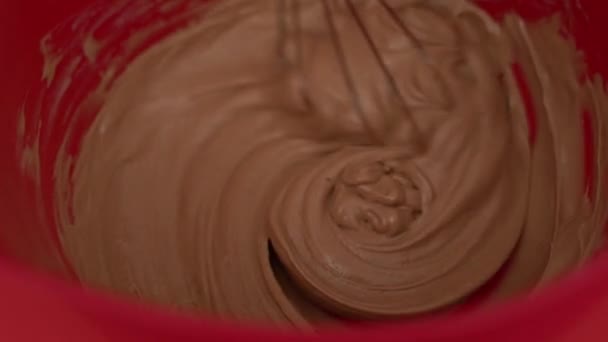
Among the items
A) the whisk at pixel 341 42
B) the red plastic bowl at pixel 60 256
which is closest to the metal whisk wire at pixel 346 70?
the whisk at pixel 341 42

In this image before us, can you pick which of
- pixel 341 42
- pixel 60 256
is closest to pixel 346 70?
pixel 341 42

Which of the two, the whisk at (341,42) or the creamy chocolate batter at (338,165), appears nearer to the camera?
the creamy chocolate batter at (338,165)

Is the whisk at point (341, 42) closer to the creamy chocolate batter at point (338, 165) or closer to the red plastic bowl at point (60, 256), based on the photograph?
the creamy chocolate batter at point (338, 165)

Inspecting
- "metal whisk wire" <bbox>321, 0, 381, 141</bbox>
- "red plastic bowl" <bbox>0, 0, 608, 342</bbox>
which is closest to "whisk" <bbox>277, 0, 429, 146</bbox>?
"metal whisk wire" <bbox>321, 0, 381, 141</bbox>

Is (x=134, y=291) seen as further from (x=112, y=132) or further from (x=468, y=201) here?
(x=468, y=201)

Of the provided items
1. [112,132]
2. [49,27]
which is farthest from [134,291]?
[49,27]

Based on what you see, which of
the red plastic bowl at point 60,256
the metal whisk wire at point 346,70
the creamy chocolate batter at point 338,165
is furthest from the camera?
the metal whisk wire at point 346,70

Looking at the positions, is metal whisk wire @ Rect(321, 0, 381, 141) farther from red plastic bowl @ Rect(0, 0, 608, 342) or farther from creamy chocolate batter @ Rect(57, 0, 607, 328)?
red plastic bowl @ Rect(0, 0, 608, 342)
